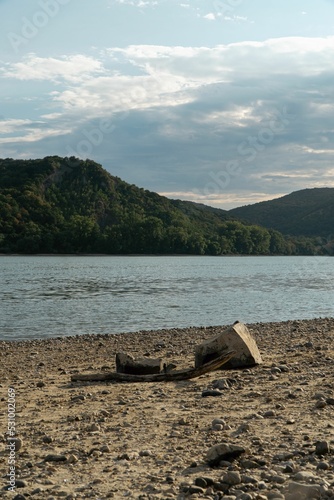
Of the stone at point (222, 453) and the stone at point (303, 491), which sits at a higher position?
the stone at point (303, 491)

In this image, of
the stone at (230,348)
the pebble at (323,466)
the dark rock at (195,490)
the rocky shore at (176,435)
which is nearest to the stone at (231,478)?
the rocky shore at (176,435)

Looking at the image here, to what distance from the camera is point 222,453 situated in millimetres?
6801

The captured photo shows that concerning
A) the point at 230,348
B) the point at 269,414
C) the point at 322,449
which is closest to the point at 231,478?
the point at 322,449

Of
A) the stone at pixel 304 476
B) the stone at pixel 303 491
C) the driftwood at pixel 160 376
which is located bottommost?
the driftwood at pixel 160 376

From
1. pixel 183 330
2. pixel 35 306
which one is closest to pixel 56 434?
pixel 183 330

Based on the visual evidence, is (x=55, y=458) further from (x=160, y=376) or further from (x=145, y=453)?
(x=160, y=376)

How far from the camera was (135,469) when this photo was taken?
678cm

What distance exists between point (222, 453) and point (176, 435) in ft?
4.46

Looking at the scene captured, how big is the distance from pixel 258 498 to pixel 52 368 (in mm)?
10571

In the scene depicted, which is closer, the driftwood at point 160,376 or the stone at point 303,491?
the stone at point 303,491

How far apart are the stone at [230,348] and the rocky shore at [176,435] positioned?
1.16 feet

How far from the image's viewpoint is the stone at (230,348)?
1312cm

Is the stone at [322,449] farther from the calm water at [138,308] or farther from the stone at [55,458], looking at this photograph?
the calm water at [138,308]

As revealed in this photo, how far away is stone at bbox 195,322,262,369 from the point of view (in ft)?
43.0
